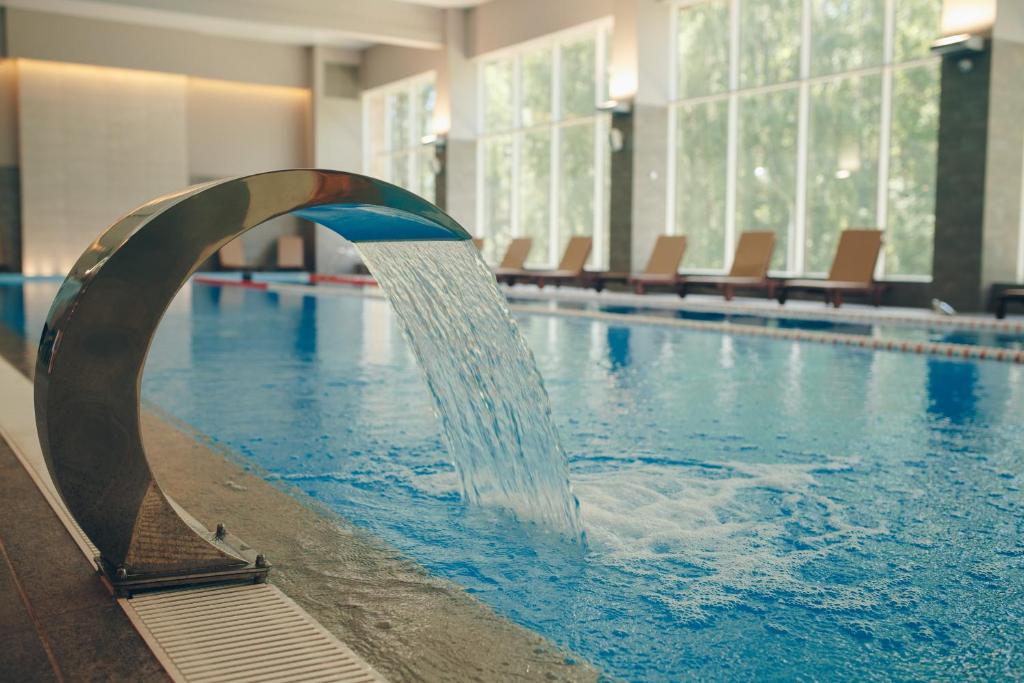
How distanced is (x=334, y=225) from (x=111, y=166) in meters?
20.5

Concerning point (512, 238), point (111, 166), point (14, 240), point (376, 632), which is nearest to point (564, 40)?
point (512, 238)

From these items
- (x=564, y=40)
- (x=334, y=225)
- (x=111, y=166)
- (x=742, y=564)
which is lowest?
(x=742, y=564)

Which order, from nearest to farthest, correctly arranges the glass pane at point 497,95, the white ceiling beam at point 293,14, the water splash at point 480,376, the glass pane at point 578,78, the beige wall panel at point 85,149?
the water splash at point 480,376 < the white ceiling beam at point 293,14 < the glass pane at point 578,78 < the glass pane at point 497,95 < the beige wall panel at point 85,149

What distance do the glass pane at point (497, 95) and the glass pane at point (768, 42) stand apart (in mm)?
5854

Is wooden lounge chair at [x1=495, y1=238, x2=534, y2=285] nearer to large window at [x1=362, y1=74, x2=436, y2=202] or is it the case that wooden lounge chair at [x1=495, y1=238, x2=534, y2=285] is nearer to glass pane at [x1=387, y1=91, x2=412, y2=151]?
large window at [x1=362, y1=74, x2=436, y2=202]

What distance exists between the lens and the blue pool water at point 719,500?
6.84 feet

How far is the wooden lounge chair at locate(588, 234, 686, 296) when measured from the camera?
45.3 feet

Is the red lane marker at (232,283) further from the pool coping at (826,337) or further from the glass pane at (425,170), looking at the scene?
the pool coping at (826,337)

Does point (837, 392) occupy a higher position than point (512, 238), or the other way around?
point (512, 238)

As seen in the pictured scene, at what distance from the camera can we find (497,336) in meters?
2.79

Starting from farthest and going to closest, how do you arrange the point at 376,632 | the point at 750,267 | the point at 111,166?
1. the point at 111,166
2. the point at 750,267
3. the point at 376,632

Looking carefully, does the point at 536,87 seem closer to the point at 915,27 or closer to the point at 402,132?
the point at 402,132

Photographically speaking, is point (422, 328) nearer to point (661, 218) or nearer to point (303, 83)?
point (661, 218)

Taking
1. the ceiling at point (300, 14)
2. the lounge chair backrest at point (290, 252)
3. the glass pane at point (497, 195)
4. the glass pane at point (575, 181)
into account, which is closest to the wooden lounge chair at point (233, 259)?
the lounge chair backrest at point (290, 252)
